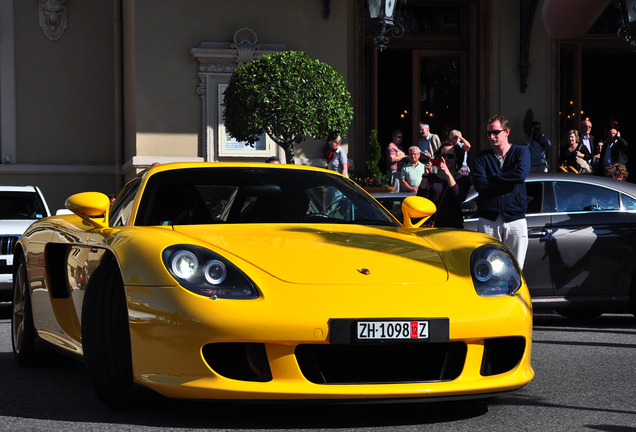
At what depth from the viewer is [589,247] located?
27.9 ft

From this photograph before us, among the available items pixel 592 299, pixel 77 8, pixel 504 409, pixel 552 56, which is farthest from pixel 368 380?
pixel 77 8

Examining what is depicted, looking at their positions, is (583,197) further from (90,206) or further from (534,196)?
(90,206)

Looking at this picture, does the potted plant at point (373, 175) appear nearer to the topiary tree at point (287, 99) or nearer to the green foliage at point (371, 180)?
the green foliage at point (371, 180)

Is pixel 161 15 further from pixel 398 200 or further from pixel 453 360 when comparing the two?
pixel 453 360

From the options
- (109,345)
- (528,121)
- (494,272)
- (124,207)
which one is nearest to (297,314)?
(109,345)

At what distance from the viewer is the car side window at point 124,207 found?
5.18m

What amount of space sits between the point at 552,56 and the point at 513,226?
12.4 metres

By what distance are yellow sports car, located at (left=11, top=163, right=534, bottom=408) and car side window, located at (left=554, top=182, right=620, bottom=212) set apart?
413 centimetres

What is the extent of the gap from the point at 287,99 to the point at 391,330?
9.83m

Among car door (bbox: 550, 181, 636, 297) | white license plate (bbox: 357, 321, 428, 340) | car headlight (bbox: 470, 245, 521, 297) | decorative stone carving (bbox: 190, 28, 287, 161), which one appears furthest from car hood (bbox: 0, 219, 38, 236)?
decorative stone carving (bbox: 190, 28, 287, 161)

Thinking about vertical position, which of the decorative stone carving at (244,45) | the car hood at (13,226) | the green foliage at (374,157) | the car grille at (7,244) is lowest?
the car grille at (7,244)

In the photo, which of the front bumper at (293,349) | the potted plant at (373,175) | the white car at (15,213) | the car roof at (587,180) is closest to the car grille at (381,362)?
the front bumper at (293,349)

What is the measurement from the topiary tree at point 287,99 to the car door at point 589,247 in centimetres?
556

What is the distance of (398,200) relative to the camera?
30.9 feet
